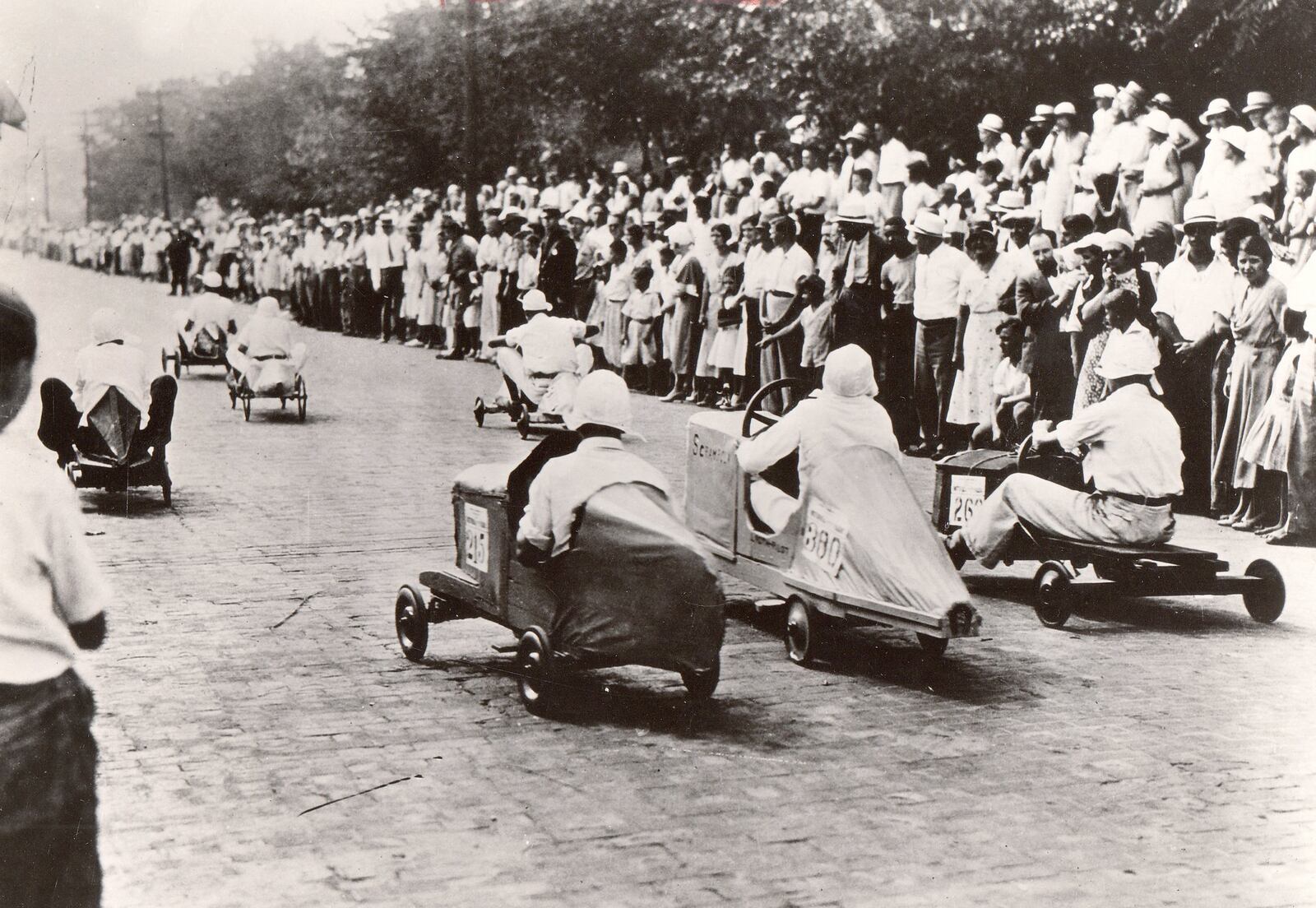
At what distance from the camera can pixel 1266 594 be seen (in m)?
8.97

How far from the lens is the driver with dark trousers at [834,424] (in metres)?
8.11

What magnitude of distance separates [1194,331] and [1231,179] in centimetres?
321

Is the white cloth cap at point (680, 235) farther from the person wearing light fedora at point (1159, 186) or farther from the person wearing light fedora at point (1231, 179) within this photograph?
the person wearing light fedora at point (1231, 179)

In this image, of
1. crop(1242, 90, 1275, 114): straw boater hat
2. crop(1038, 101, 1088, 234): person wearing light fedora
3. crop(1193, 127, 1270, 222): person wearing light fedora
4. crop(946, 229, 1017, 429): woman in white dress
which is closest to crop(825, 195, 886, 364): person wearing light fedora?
crop(946, 229, 1017, 429): woman in white dress

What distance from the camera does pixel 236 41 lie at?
11727 millimetres

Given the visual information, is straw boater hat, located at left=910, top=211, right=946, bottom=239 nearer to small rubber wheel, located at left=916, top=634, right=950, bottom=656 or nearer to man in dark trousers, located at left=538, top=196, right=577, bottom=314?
man in dark trousers, located at left=538, top=196, right=577, bottom=314

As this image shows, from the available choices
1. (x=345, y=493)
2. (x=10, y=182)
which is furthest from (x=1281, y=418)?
(x=10, y=182)

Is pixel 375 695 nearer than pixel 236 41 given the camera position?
Yes

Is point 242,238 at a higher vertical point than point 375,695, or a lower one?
higher

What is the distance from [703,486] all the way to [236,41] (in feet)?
16.5

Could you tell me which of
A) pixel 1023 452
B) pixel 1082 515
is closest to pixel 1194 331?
pixel 1023 452

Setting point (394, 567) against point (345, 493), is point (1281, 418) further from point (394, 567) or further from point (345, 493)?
point (345, 493)

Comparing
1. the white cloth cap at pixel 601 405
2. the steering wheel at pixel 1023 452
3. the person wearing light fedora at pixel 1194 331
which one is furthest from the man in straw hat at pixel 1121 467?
the person wearing light fedora at pixel 1194 331

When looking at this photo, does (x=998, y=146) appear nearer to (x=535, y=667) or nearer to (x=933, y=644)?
(x=933, y=644)
